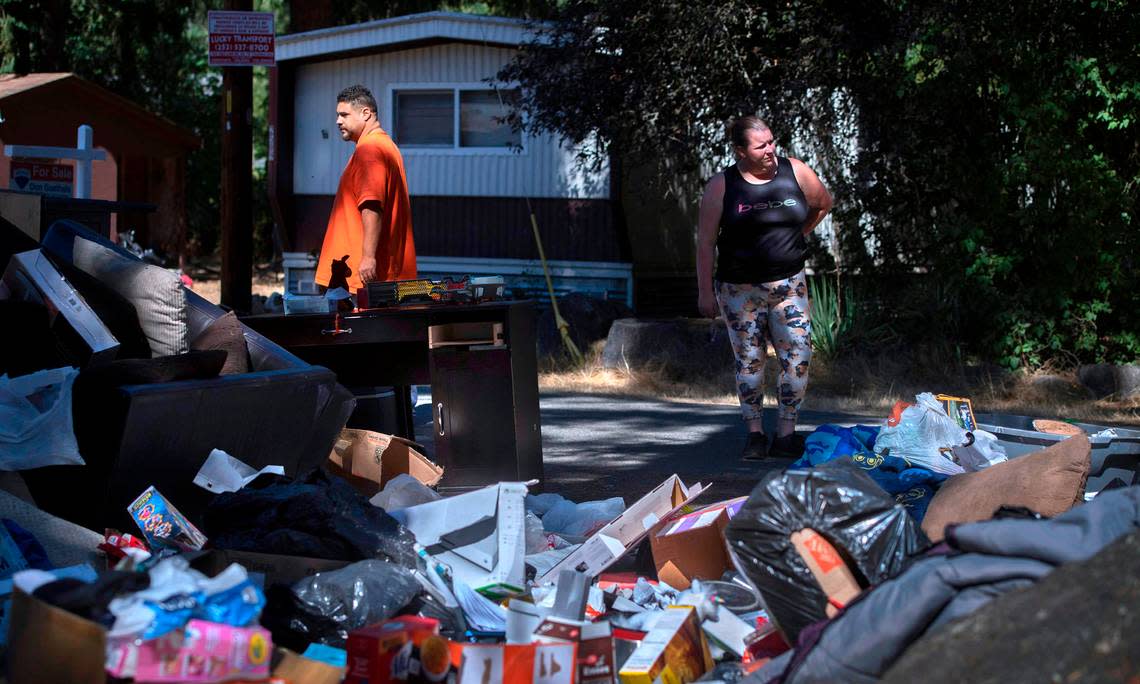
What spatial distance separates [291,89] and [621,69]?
21.2 feet

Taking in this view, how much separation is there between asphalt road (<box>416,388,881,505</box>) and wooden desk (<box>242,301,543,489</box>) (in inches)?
22.4

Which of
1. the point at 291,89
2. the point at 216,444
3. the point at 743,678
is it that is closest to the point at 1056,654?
the point at 743,678

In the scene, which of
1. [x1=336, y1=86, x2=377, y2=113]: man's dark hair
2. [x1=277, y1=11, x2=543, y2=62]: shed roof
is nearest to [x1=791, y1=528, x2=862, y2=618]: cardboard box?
[x1=336, y1=86, x2=377, y2=113]: man's dark hair

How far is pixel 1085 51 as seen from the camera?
36.6 ft

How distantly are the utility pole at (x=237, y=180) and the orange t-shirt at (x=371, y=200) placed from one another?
160 inches

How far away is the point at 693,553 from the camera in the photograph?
4.46 metres

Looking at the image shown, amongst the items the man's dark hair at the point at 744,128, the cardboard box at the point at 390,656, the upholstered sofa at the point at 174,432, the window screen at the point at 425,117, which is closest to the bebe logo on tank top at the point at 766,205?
the man's dark hair at the point at 744,128

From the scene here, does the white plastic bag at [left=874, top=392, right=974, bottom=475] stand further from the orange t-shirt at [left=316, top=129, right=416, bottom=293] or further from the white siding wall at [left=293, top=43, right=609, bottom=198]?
the white siding wall at [left=293, top=43, right=609, bottom=198]

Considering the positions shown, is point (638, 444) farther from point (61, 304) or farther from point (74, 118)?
point (74, 118)

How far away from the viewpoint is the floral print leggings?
22.2 feet

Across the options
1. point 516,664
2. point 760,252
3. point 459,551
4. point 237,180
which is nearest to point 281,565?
point 459,551

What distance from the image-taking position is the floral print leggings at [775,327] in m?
6.78

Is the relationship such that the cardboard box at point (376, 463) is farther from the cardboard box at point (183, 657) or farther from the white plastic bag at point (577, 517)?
the cardboard box at point (183, 657)

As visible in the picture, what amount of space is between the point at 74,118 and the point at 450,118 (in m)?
7.21
